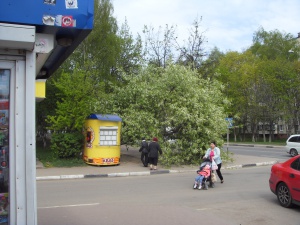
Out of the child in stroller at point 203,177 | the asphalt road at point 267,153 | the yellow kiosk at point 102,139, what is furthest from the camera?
the asphalt road at point 267,153

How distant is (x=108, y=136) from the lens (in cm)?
1755

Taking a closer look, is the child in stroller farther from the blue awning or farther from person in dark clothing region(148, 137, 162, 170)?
the blue awning

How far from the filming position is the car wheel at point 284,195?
8.40 m

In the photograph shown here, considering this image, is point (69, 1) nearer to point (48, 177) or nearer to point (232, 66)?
point (48, 177)

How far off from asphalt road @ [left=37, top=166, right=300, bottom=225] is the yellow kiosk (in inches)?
146

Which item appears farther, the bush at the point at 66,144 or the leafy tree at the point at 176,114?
the leafy tree at the point at 176,114

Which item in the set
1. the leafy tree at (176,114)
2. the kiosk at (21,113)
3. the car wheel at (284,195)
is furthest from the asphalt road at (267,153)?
the kiosk at (21,113)

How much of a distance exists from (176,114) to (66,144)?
19.4 feet

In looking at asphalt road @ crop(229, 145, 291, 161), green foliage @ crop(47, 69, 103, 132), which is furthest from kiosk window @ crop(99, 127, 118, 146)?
asphalt road @ crop(229, 145, 291, 161)

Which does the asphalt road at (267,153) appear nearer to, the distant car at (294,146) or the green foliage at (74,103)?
the distant car at (294,146)

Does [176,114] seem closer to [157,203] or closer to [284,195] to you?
[157,203]

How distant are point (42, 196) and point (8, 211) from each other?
7613 millimetres

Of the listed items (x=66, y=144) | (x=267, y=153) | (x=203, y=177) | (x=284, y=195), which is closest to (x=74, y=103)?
(x=66, y=144)

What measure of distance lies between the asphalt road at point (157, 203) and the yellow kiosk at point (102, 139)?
371 centimetres
